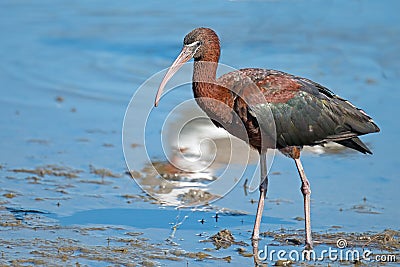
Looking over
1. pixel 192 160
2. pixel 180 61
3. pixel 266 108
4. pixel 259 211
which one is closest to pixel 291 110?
pixel 266 108

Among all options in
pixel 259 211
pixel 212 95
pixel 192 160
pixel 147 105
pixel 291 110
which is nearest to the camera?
pixel 212 95

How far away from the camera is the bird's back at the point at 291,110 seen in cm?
845

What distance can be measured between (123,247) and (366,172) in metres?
3.73

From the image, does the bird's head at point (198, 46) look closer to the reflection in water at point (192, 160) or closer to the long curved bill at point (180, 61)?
the long curved bill at point (180, 61)

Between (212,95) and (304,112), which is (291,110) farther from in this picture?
(212,95)

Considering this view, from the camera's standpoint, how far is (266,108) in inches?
335

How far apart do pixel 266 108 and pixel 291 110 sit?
0.31 metres

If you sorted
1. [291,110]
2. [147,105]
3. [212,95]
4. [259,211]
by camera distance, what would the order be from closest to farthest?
[212,95], [259,211], [291,110], [147,105]

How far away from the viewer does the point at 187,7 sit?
19.3 m

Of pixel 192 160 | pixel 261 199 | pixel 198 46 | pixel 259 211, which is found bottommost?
pixel 259 211

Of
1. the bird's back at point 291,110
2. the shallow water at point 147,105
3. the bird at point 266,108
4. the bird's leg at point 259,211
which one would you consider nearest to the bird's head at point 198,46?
the bird at point 266,108

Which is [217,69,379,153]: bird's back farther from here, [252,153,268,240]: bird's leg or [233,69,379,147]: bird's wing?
[252,153,268,240]: bird's leg

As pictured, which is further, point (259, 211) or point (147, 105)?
point (147, 105)

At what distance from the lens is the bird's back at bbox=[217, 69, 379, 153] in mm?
8445
